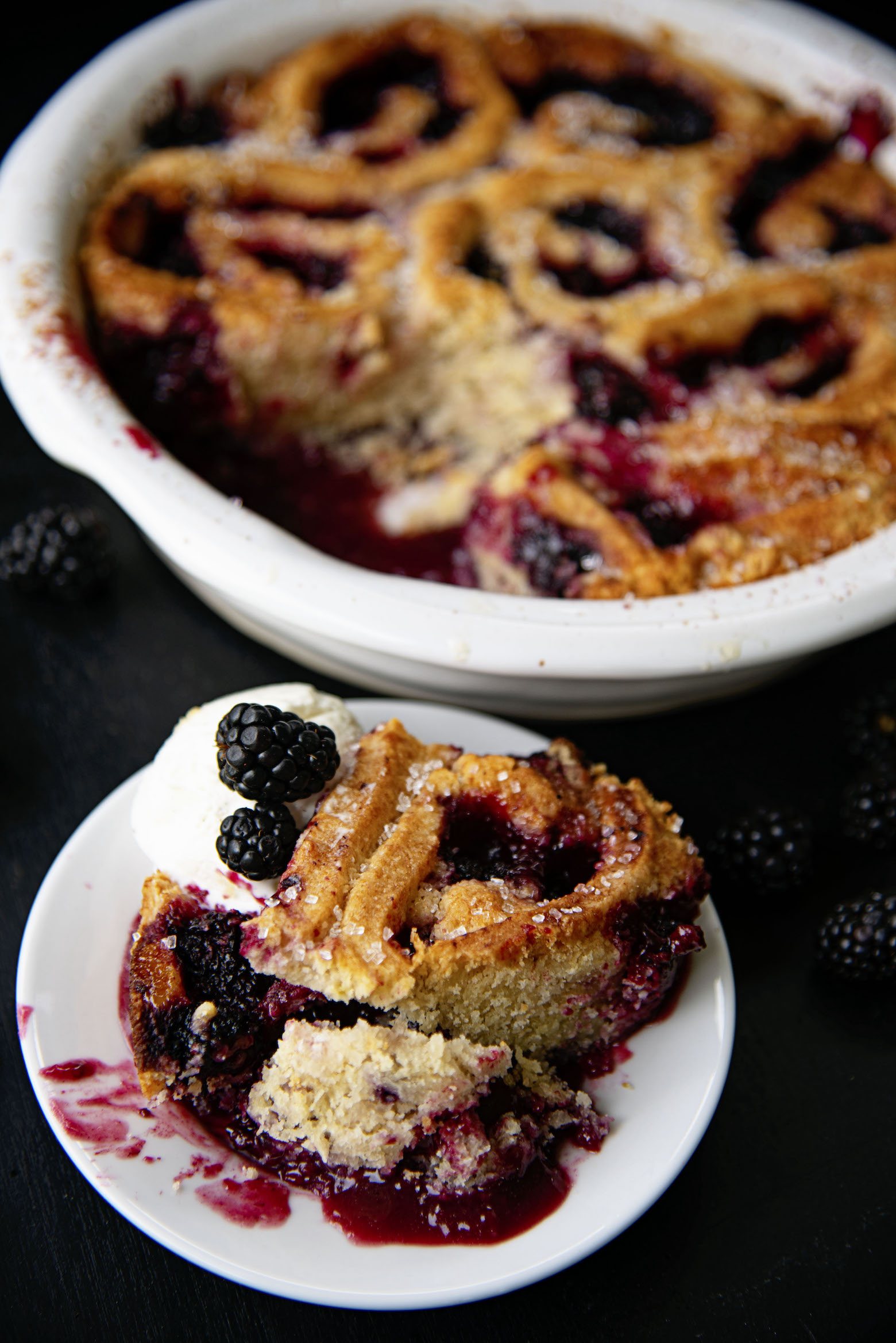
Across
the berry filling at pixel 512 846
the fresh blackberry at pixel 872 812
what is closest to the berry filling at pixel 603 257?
the fresh blackberry at pixel 872 812

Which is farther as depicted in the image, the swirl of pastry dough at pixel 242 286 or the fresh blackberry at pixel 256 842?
the swirl of pastry dough at pixel 242 286

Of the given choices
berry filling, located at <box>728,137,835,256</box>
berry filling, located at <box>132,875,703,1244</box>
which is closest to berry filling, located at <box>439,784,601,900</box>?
berry filling, located at <box>132,875,703,1244</box>

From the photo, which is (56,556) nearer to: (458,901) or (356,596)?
(356,596)

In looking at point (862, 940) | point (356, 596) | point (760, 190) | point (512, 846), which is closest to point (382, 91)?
point (760, 190)

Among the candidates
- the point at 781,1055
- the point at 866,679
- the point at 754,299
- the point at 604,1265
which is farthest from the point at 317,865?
the point at 754,299

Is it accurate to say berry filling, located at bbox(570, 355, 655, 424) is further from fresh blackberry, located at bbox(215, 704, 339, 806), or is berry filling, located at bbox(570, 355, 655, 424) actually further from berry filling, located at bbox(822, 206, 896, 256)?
fresh blackberry, located at bbox(215, 704, 339, 806)

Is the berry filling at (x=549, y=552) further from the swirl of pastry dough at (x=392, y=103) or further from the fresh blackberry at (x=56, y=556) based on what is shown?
the swirl of pastry dough at (x=392, y=103)

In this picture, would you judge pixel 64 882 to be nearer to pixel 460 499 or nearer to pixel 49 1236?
pixel 49 1236
